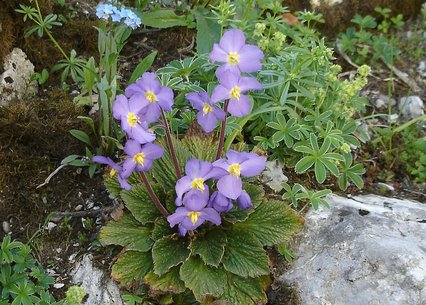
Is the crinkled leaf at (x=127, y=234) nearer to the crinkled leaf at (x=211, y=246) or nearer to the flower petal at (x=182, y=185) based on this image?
the crinkled leaf at (x=211, y=246)

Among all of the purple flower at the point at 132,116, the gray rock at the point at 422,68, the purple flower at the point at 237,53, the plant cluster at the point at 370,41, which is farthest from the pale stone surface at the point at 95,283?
the gray rock at the point at 422,68

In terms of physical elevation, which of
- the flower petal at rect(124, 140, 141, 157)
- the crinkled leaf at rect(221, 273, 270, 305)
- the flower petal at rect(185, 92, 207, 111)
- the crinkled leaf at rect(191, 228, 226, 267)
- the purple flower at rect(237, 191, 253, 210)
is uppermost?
the flower petal at rect(185, 92, 207, 111)

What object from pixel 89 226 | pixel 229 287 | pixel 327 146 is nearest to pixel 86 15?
pixel 89 226

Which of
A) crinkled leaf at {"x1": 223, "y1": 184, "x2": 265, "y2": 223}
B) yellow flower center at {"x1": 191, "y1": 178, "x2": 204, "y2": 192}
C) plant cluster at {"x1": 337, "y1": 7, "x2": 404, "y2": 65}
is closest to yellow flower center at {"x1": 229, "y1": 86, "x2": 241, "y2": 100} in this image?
yellow flower center at {"x1": 191, "y1": 178, "x2": 204, "y2": 192}

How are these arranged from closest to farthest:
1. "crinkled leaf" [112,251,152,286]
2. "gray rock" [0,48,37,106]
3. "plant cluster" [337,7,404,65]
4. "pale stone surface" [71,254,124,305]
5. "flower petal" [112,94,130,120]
Result: "flower petal" [112,94,130,120], "crinkled leaf" [112,251,152,286], "pale stone surface" [71,254,124,305], "gray rock" [0,48,37,106], "plant cluster" [337,7,404,65]

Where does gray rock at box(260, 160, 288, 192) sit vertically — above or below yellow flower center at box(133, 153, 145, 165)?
below

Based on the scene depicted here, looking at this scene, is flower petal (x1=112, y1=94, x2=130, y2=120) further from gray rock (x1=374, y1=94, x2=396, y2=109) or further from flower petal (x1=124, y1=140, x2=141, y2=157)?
gray rock (x1=374, y1=94, x2=396, y2=109)

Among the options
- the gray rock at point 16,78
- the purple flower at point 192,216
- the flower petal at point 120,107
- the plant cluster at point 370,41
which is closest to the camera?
the flower petal at point 120,107
